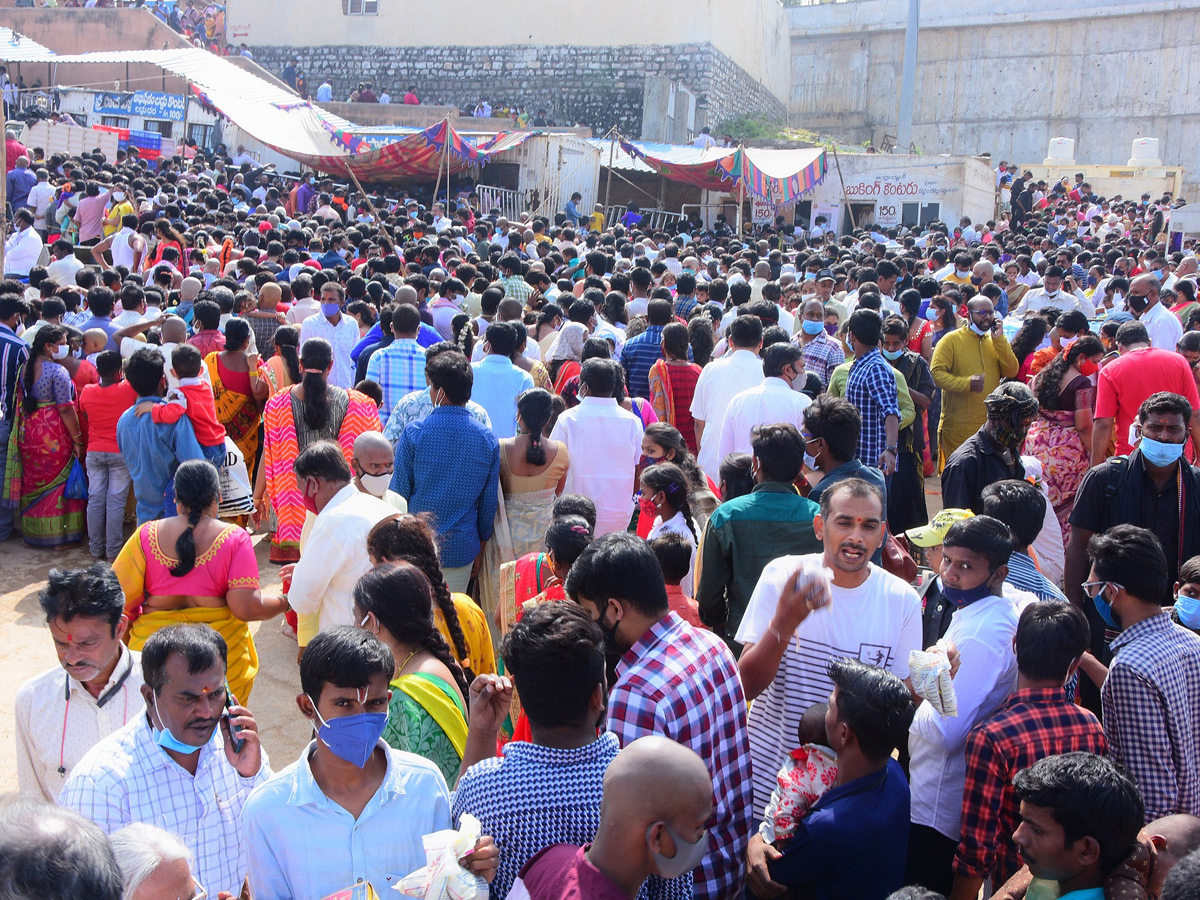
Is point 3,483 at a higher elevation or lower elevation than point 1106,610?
lower

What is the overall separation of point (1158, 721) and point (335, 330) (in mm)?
5670

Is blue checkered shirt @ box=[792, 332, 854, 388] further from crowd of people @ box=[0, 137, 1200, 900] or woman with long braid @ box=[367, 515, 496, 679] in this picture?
woman with long braid @ box=[367, 515, 496, 679]

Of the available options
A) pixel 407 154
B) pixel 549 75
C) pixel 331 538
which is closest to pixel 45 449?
pixel 331 538

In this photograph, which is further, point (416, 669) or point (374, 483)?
point (374, 483)

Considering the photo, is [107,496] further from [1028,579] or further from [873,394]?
[1028,579]

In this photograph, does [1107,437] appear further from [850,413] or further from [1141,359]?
[850,413]

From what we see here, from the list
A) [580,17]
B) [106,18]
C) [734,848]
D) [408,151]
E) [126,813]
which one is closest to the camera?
[126,813]

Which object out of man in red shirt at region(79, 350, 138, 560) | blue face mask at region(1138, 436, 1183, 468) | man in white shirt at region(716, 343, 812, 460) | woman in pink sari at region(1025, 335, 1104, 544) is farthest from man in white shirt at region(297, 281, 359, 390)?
blue face mask at region(1138, 436, 1183, 468)

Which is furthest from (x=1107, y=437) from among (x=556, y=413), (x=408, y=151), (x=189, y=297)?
(x=408, y=151)

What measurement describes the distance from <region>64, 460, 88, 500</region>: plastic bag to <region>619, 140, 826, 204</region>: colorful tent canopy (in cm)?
1166

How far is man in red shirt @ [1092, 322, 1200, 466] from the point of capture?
5273 millimetres

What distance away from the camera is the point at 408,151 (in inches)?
671

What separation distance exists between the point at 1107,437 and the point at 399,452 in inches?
146

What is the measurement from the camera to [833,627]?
2.93m
